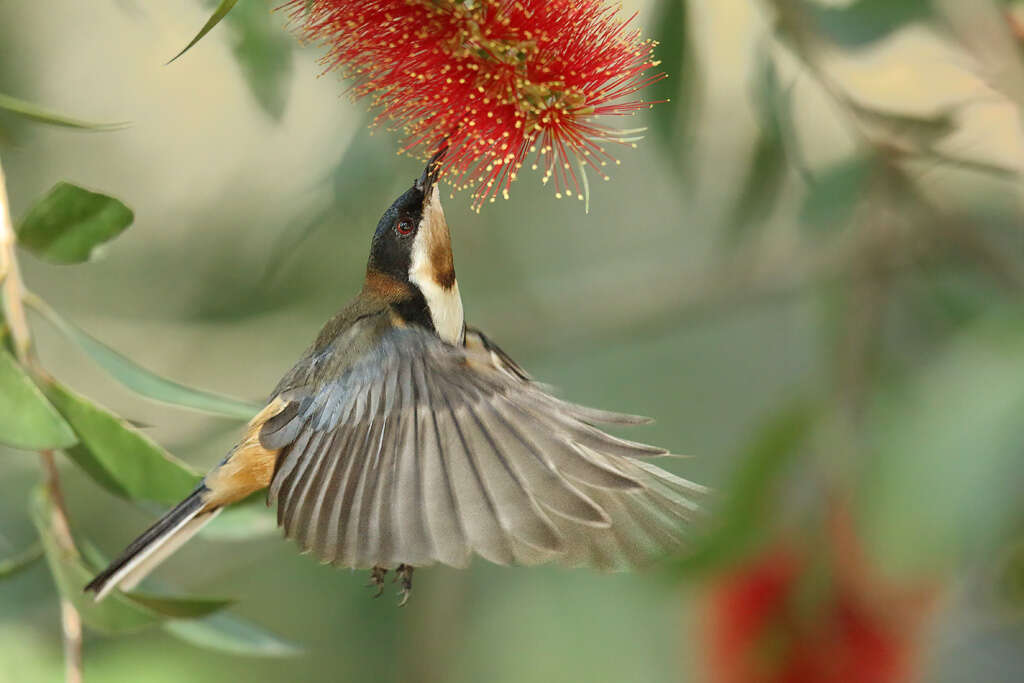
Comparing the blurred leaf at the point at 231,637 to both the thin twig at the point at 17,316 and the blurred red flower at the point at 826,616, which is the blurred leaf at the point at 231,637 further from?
the blurred red flower at the point at 826,616

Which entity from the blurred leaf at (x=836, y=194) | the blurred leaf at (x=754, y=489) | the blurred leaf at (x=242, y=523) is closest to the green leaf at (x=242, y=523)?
the blurred leaf at (x=242, y=523)

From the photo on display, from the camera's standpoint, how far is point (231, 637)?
77 cm

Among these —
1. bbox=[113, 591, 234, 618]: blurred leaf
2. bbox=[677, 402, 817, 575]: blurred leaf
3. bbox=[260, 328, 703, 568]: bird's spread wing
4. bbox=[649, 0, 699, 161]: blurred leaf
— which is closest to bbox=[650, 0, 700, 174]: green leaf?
bbox=[649, 0, 699, 161]: blurred leaf

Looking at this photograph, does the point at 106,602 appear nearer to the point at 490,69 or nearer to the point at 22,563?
the point at 22,563

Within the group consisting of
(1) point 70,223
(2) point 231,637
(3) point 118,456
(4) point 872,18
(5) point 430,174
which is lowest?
(2) point 231,637

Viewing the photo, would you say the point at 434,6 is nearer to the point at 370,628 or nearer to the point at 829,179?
the point at 829,179

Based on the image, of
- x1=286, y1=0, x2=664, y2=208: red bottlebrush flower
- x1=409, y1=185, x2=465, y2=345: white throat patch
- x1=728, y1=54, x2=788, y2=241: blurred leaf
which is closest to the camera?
x1=286, y1=0, x2=664, y2=208: red bottlebrush flower

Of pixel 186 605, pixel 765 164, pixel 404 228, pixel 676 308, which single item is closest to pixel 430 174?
pixel 404 228

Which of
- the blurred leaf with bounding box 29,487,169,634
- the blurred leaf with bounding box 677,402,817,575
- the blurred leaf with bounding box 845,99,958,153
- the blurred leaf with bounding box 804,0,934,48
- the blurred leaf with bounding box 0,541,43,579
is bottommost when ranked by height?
the blurred leaf with bounding box 0,541,43,579

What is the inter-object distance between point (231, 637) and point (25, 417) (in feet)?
0.85

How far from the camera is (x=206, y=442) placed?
167 centimetres

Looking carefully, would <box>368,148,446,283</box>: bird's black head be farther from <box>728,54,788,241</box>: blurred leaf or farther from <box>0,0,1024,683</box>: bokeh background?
<box>728,54,788,241</box>: blurred leaf

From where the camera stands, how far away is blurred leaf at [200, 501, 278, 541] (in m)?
0.81

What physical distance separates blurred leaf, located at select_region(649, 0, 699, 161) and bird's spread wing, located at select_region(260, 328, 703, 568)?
1.07 feet
